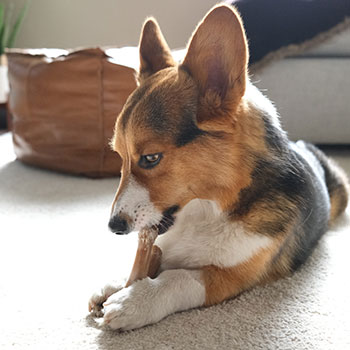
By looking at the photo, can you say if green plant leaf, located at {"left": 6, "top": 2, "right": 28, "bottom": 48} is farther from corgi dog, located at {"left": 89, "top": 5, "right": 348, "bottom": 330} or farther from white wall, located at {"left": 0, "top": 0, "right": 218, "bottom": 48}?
corgi dog, located at {"left": 89, "top": 5, "right": 348, "bottom": 330}

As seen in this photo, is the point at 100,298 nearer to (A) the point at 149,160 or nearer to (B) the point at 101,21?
(A) the point at 149,160

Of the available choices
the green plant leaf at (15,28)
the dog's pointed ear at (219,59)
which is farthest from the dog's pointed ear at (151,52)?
the green plant leaf at (15,28)

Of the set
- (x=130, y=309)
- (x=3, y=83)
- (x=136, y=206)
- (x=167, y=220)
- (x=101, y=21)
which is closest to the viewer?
(x=130, y=309)

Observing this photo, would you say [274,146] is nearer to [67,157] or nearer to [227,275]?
[227,275]

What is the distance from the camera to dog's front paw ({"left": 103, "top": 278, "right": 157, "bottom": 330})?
129cm

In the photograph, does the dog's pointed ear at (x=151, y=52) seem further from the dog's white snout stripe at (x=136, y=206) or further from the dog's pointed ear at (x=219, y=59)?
the dog's white snout stripe at (x=136, y=206)

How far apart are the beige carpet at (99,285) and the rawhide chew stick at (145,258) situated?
137 mm

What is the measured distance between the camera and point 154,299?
1.34 meters

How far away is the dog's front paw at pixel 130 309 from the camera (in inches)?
50.6

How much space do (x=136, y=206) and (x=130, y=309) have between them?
0.30 metres

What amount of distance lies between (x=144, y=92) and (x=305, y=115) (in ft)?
7.26

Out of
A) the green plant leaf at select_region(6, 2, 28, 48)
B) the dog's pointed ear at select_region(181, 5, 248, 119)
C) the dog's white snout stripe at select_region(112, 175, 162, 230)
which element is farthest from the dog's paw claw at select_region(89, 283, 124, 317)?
the green plant leaf at select_region(6, 2, 28, 48)

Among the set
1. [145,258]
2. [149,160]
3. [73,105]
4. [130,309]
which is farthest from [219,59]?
[73,105]

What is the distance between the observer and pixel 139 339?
1.27m
